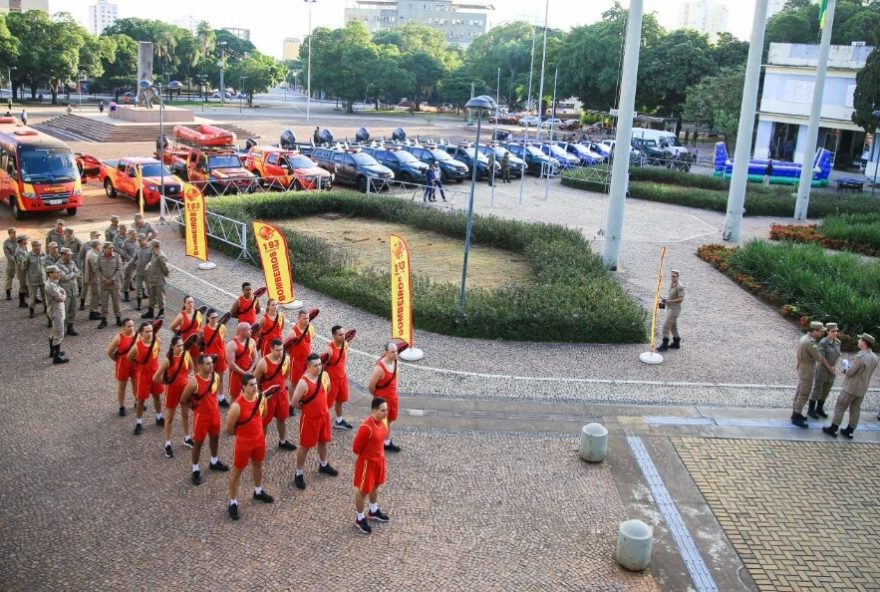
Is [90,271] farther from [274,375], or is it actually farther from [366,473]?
[366,473]

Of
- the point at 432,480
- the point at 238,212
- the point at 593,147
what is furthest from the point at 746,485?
the point at 593,147

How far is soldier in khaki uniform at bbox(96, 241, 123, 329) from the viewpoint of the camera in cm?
1420

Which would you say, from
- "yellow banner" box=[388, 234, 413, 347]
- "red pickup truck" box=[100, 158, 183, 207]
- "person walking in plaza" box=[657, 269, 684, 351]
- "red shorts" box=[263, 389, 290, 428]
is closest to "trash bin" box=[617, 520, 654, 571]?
"red shorts" box=[263, 389, 290, 428]

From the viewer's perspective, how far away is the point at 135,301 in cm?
1611

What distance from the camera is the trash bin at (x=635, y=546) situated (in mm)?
7848

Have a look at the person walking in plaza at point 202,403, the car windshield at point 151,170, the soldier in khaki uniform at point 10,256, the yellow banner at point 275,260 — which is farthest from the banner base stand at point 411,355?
the car windshield at point 151,170

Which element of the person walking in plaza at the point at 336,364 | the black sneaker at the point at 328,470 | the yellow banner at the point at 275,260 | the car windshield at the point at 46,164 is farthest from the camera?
the car windshield at the point at 46,164

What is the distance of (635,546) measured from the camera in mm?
7844

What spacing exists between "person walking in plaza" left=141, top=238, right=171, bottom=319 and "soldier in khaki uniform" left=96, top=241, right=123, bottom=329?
0.54 metres

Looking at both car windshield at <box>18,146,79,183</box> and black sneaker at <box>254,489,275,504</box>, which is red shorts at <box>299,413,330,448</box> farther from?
car windshield at <box>18,146,79,183</box>

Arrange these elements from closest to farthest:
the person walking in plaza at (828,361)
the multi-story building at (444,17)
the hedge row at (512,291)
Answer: the person walking in plaza at (828,361) → the hedge row at (512,291) → the multi-story building at (444,17)

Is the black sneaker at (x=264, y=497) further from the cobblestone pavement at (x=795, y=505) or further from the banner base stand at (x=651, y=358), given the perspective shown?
the banner base stand at (x=651, y=358)

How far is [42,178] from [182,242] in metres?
5.08

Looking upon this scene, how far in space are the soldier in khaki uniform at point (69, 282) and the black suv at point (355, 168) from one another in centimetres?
1666
